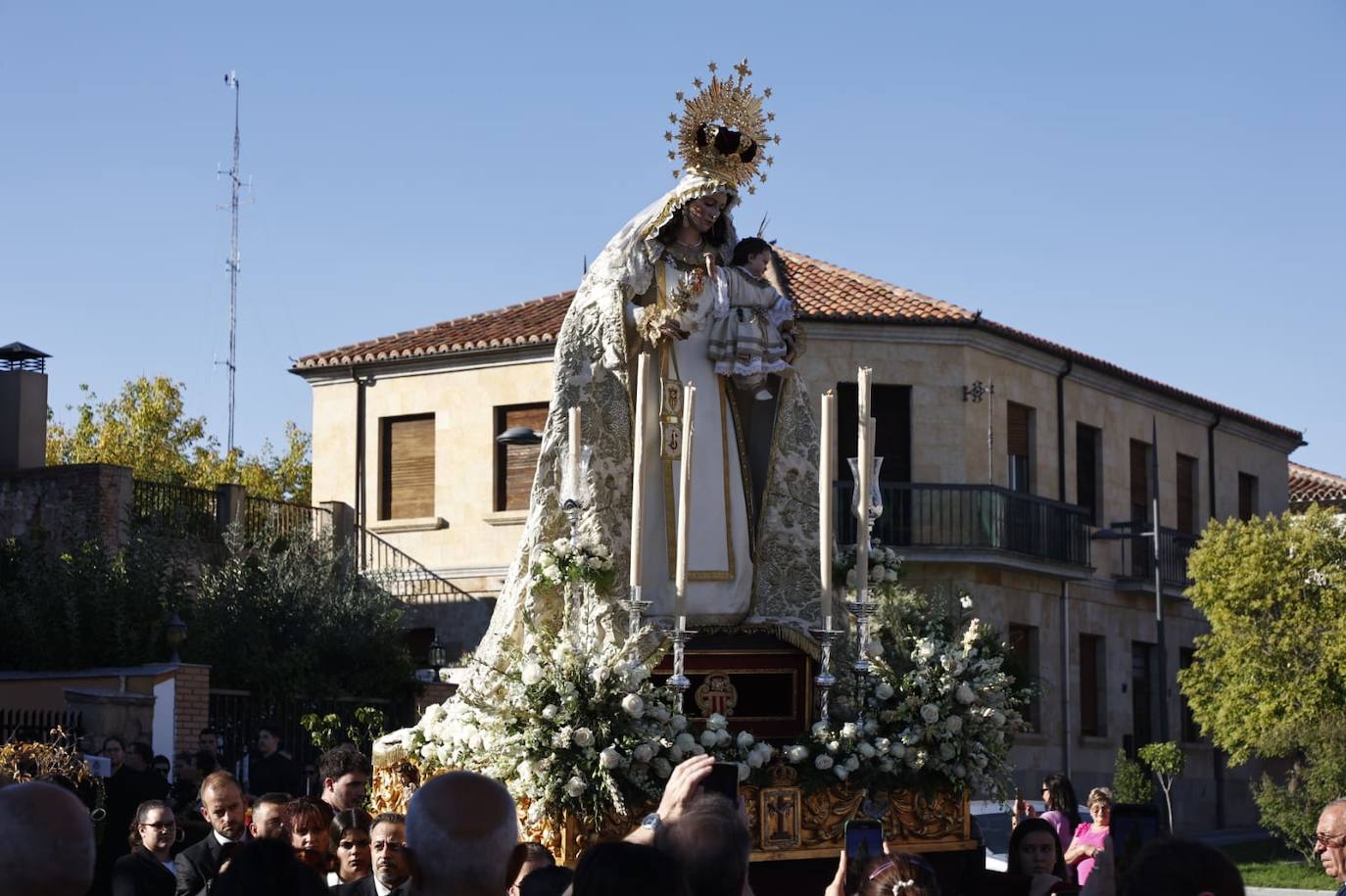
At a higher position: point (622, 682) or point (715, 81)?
point (715, 81)

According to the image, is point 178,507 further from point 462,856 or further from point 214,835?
point 462,856

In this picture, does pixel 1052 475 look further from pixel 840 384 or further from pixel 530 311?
pixel 530 311

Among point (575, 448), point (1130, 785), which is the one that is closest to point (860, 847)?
point (575, 448)

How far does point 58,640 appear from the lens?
2439cm

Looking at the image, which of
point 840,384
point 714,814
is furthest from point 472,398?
point 714,814

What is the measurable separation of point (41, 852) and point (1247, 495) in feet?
130

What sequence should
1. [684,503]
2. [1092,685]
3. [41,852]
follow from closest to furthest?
[41,852]
[684,503]
[1092,685]

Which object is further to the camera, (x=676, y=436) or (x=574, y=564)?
(x=676, y=436)

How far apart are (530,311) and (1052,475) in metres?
9.20

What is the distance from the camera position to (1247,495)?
137 ft

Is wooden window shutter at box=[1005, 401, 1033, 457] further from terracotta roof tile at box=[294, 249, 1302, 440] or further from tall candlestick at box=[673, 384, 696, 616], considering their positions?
tall candlestick at box=[673, 384, 696, 616]

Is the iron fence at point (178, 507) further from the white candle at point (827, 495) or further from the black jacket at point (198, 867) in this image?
the black jacket at point (198, 867)

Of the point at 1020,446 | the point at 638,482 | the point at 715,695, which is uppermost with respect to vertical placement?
the point at 1020,446

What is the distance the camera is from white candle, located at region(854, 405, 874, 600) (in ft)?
32.7
